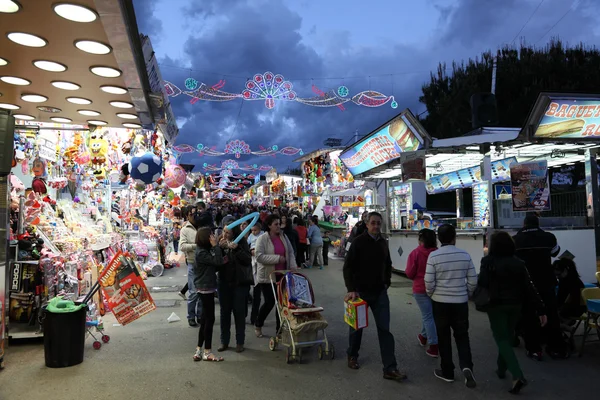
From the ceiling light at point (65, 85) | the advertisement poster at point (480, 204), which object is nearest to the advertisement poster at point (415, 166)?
the advertisement poster at point (480, 204)

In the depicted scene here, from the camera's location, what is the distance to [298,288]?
5434 millimetres

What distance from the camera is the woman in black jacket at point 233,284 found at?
17.0 ft

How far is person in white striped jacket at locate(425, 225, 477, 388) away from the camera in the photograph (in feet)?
13.7

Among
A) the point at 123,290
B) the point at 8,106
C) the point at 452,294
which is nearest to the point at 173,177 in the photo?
the point at 8,106

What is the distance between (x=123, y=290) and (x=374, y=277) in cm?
297

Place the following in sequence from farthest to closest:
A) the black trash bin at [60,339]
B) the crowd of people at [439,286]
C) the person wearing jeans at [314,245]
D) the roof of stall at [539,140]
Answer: the person wearing jeans at [314,245], the roof of stall at [539,140], the black trash bin at [60,339], the crowd of people at [439,286]

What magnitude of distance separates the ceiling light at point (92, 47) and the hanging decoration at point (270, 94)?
932 cm

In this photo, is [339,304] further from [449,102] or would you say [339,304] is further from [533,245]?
[449,102]

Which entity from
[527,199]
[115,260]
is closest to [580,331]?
[527,199]

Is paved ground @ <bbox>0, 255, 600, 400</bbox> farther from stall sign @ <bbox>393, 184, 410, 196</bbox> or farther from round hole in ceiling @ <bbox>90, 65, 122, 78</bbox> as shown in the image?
stall sign @ <bbox>393, 184, 410, 196</bbox>

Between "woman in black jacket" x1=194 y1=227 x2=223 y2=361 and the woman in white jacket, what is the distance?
2.79 feet

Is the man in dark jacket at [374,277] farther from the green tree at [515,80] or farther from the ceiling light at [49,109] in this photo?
the green tree at [515,80]

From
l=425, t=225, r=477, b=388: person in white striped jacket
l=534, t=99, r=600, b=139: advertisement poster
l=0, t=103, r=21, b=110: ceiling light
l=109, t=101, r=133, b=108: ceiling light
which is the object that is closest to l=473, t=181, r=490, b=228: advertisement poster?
l=534, t=99, r=600, b=139: advertisement poster

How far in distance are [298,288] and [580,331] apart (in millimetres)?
4235
